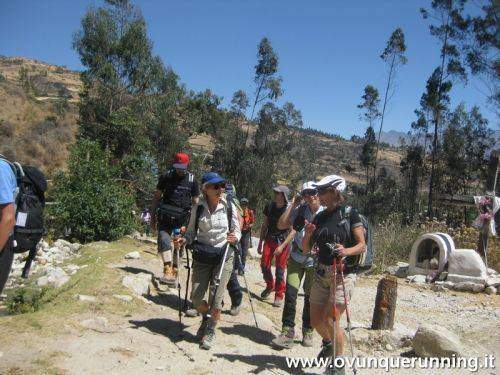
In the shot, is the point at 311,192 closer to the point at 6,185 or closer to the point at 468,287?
the point at 6,185

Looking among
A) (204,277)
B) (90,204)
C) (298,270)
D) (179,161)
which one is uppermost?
(179,161)

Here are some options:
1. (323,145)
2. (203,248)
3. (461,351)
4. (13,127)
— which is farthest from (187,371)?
(323,145)

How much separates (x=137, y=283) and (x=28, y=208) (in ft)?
8.02

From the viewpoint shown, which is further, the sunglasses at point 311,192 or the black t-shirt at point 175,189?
the black t-shirt at point 175,189

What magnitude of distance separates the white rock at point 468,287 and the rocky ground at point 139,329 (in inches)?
41.3

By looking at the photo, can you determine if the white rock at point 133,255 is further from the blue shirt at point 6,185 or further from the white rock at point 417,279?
the white rock at point 417,279

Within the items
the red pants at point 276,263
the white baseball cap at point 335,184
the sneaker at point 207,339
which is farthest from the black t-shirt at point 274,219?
the white baseball cap at point 335,184

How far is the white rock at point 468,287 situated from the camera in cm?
873

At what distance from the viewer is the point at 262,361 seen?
4.30 m

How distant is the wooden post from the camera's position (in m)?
5.73

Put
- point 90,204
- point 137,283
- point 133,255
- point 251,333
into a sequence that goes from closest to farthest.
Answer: point 251,333
point 137,283
point 133,255
point 90,204

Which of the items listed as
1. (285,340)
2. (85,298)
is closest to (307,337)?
(285,340)

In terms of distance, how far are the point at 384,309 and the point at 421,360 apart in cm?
106

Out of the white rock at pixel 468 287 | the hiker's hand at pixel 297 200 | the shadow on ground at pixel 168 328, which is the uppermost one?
the hiker's hand at pixel 297 200
